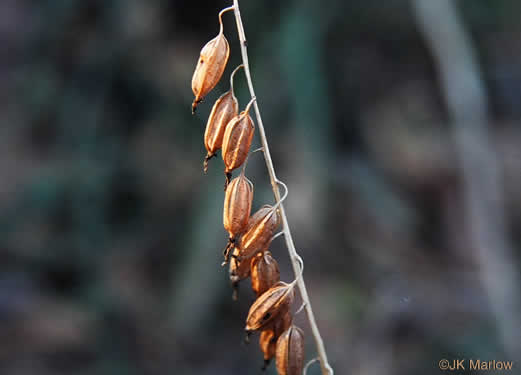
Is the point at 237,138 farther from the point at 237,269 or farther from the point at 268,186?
the point at 268,186

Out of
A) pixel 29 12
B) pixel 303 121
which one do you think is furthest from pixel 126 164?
pixel 29 12

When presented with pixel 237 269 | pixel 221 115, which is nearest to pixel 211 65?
pixel 221 115

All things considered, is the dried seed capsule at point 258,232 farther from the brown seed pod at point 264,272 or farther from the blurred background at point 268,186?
the blurred background at point 268,186

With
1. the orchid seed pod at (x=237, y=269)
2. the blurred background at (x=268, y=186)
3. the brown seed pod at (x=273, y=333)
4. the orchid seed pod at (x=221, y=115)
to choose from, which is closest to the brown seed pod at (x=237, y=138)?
the orchid seed pod at (x=221, y=115)

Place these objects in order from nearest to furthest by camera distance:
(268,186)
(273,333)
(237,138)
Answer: (237,138), (273,333), (268,186)

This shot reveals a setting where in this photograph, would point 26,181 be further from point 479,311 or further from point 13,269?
point 479,311

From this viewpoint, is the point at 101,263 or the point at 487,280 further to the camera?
the point at 101,263
